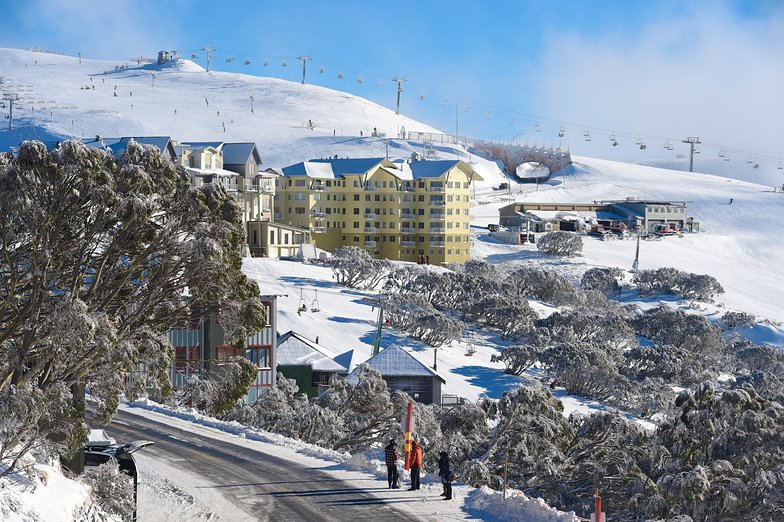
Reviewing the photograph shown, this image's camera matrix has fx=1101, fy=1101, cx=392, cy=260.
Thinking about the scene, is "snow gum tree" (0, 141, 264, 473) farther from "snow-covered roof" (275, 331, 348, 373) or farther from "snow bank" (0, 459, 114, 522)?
"snow-covered roof" (275, 331, 348, 373)

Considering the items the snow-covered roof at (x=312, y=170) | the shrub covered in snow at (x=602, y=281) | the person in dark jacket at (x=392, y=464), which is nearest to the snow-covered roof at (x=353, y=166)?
the snow-covered roof at (x=312, y=170)

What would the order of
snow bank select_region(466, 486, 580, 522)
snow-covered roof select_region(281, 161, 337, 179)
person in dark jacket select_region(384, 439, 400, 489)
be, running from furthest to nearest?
snow-covered roof select_region(281, 161, 337, 179) < person in dark jacket select_region(384, 439, 400, 489) < snow bank select_region(466, 486, 580, 522)

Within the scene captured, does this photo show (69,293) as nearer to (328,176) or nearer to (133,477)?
(133,477)

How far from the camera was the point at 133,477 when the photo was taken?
2034 centimetres

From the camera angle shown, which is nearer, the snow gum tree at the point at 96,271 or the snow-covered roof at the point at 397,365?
the snow gum tree at the point at 96,271

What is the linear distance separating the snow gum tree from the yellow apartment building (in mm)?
92295

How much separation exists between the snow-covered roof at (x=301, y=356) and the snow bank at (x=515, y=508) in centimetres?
2649

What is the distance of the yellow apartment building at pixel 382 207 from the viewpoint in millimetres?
113062

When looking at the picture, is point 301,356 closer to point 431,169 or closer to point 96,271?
point 96,271

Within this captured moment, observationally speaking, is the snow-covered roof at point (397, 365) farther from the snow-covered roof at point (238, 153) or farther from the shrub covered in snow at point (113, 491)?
the snow-covered roof at point (238, 153)

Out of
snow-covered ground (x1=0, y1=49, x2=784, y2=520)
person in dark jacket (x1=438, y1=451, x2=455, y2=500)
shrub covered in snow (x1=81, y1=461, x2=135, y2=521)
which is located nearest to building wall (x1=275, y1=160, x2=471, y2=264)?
snow-covered ground (x1=0, y1=49, x2=784, y2=520)

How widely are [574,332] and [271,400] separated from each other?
3765 cm

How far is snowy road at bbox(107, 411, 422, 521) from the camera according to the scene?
67.3ft

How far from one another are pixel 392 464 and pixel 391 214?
9407 cm
